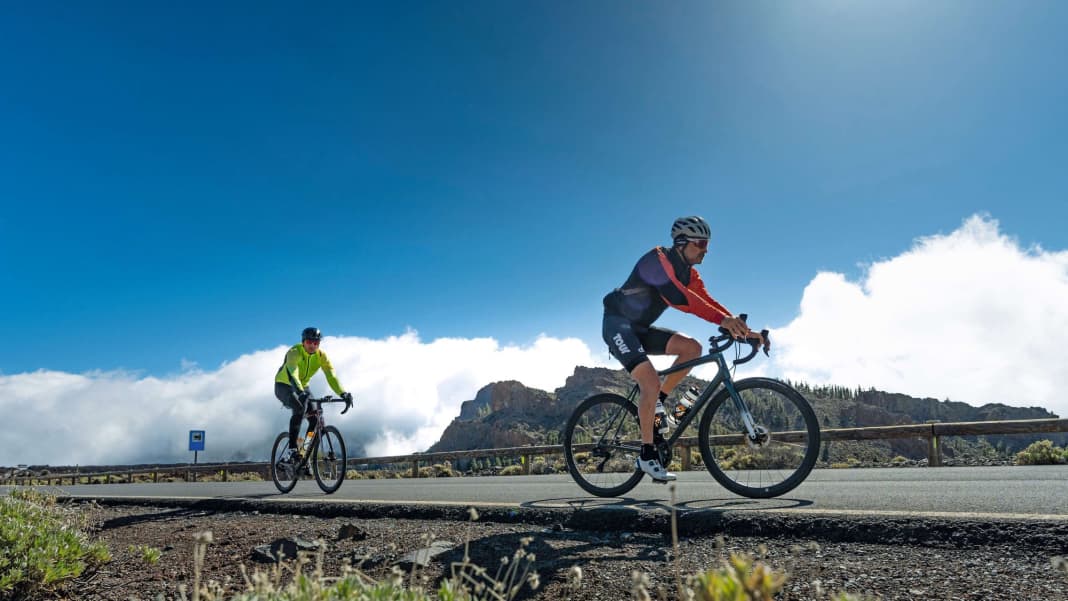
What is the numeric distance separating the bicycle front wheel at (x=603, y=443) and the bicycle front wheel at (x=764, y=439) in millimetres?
855

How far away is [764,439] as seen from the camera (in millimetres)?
4770

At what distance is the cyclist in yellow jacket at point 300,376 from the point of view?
8.51 meters

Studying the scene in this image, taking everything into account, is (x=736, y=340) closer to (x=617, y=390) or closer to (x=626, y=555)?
(x=626, y=555)

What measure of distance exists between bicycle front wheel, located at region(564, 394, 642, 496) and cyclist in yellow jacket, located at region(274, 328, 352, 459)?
12.4ft

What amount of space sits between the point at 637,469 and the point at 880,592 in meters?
2.95

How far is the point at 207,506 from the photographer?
686cm

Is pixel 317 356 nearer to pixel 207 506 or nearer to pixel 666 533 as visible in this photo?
pixel 207 506

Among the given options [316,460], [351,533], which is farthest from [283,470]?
[351,533]

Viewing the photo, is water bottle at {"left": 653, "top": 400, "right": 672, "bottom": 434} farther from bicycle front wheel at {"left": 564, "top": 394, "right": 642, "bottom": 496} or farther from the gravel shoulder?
the gravel shoulder

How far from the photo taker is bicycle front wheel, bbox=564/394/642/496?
5.71 meters

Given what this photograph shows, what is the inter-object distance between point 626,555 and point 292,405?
670 centimetres

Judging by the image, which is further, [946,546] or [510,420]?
[510,420]

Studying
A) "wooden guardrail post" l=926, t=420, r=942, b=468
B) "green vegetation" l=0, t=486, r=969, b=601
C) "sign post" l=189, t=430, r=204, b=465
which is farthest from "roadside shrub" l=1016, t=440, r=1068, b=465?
"sign post" l=189, t=430, r=204, b=465

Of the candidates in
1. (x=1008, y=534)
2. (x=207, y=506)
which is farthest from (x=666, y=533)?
(x=207, y=506)
